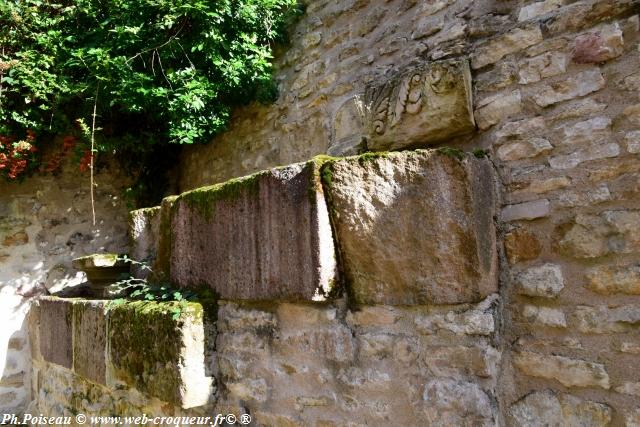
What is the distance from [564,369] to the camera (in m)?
1.51

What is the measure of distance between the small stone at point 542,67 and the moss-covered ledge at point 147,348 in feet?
5.24

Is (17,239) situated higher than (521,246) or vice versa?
(17,239)

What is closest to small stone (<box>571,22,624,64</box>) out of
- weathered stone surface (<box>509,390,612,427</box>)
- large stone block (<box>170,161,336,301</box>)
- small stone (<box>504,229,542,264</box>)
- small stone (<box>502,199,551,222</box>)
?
small stone (<box>502,199,551,222</box>)

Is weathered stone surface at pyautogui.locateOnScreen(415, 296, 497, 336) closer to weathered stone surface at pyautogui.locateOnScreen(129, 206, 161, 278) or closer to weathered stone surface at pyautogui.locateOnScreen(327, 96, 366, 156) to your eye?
weathered stone surface at pyautogui.locateOnScreen(327, 96, 366, 156)

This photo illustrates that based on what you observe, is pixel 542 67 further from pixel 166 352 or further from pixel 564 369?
pixel 166 352

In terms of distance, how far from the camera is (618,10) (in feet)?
5.15

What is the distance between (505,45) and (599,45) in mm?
335

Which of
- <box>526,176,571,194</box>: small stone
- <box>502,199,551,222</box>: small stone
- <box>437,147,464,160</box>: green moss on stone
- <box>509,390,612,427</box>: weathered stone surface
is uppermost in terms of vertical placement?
<box>437,147,464,160</box>: green moss on stone

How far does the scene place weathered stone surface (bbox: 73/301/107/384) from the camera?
87.9 inches

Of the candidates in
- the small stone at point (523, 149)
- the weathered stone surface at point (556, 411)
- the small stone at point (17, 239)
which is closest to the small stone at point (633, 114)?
the small stone at point (523, 149)

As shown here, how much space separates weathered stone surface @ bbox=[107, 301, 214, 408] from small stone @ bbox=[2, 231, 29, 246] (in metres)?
2.15

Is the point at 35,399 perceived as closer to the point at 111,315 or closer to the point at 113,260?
the point at 113,260

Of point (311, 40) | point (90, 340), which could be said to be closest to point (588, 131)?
point (311, 40)

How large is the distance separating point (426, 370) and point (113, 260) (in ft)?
6.56
